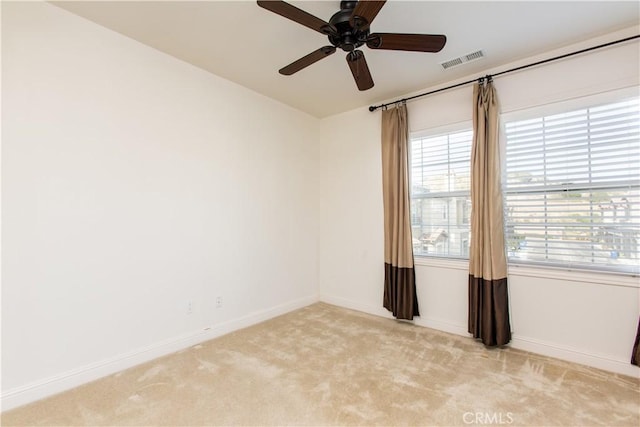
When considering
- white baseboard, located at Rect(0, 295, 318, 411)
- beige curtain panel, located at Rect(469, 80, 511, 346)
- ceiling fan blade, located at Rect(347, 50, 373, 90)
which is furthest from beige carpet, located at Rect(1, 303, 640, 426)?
ceiling fan blade, located at Rect(347, 50, 373, 90)

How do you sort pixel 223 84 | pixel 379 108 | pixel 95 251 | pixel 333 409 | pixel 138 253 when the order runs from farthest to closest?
pixel 379 108, pixel 223 84, pixel 138 253, pixel 95 251, pixel 333 409

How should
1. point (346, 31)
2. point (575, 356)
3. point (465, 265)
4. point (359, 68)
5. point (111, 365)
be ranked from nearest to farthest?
1. point (346, 31)
2. point (359, 68)
3. point (111, 365)
4. point (575, 356)
5. point (465, 265)

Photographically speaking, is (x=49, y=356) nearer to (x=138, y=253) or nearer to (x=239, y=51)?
(x=138, y=253)

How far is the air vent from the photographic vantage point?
265cm

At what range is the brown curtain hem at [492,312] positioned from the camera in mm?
2689

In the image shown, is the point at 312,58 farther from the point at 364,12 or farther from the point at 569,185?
the point at 569,185

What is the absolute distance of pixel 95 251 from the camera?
2.25m

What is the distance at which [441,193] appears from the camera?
3305mm

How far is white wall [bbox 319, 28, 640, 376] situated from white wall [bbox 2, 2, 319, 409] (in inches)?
43.0

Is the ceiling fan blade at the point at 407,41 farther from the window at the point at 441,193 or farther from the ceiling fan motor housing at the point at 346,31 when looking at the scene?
the window at the point at 441,193

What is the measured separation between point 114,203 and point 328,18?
7.18 ft

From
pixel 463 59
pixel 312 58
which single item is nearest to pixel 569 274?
pixel 463 59

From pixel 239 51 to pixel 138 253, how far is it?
196 cm

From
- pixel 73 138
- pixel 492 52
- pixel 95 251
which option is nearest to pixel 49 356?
pixel 95 251
